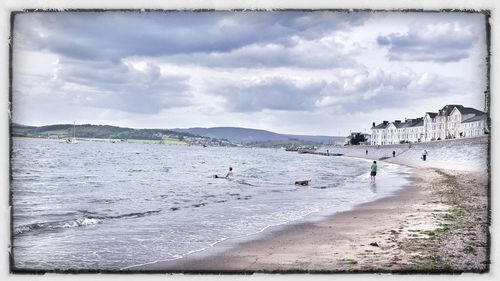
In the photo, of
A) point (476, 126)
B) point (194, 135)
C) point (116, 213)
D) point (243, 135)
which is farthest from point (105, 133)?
point (476, 126)

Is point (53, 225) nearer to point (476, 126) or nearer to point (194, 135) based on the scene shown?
point (194, 135)

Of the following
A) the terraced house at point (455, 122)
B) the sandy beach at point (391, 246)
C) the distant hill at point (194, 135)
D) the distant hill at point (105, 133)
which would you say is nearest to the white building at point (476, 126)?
the terraced house at point (455, 122)

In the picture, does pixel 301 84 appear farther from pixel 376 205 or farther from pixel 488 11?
pixel 376 205

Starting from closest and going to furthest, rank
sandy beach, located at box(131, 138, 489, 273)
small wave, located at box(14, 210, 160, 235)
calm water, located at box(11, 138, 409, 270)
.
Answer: sandy beach, located at box(131, 138, 489, 273) → calm water, located at box(11, 138, 409, 270) → small wave, located at box(14, 210, 160, 235)

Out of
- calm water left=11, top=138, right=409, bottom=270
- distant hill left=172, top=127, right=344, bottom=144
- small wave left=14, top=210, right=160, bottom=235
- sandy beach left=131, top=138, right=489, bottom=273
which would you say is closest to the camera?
sandy beach left=131, top=138, right=489, bottom=273

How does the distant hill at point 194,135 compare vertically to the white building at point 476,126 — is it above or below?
below

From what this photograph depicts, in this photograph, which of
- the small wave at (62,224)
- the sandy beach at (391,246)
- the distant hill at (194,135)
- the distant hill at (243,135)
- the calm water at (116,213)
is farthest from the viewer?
the distant hill at (243,135)

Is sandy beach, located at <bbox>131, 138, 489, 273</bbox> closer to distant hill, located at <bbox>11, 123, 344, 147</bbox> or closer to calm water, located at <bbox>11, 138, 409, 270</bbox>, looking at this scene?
calm water, located at <bbox>11, 138, 409, 270</bbox>

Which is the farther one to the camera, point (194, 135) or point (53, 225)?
point (194, 135)

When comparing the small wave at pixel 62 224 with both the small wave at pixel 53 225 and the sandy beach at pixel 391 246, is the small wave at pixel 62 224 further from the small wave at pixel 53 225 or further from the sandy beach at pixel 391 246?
the sandy beach at pixel 391 246

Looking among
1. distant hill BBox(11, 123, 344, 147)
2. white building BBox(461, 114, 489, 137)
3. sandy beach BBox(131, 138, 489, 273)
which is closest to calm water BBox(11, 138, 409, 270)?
distant hill BBox(11, 123, 344, 147)

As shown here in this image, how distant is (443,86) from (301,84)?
1.74 metres

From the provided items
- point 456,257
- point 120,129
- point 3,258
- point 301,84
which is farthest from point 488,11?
point 3,258

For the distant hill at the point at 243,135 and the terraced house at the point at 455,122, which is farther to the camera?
the distant hill at the point at 243,135
